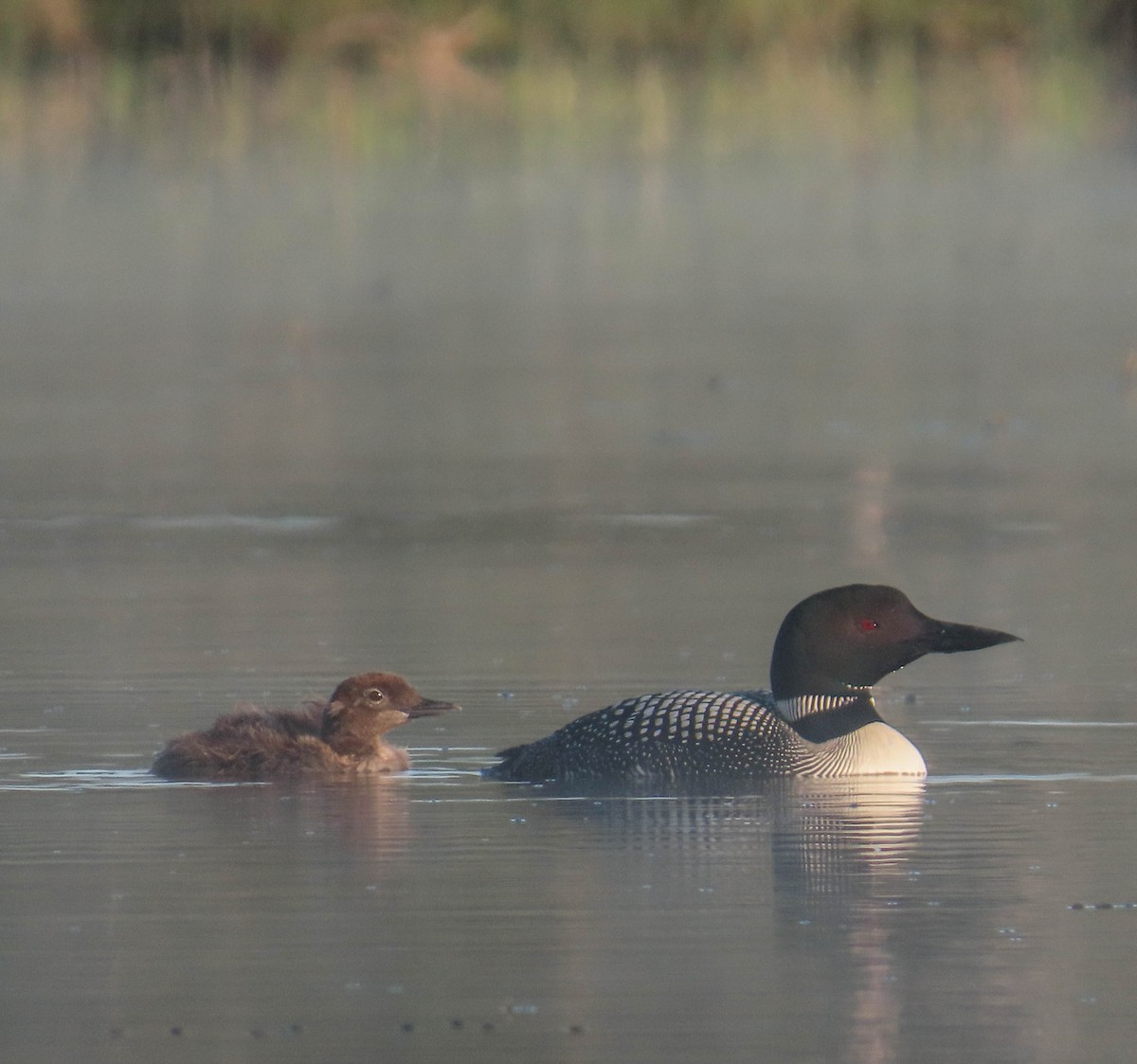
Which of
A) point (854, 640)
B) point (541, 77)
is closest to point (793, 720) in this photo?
point (854, 640)

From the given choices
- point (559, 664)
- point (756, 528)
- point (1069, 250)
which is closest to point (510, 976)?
point (559, 664)

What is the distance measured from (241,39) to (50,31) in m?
1.70

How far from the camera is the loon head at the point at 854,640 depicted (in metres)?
7.50

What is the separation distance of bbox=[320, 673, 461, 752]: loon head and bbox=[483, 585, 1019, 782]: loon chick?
37cm

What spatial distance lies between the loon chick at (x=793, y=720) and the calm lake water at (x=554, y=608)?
0.48ft

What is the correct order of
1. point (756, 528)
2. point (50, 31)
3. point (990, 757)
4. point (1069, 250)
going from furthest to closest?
point (50, 31) < point (1069, 250) < point (756, 528) < point (990, 757)

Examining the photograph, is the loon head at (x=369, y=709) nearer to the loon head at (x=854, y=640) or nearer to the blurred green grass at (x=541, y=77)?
the loon head at (x=854, y=640)

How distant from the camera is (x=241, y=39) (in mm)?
27797

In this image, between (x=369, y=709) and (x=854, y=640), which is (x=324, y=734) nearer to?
(x=369, y=709)

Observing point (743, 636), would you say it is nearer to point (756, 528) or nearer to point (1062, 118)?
point (756, 528)

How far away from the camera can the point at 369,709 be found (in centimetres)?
750

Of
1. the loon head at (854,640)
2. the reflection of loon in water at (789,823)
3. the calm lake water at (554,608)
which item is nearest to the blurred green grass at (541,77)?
the calm lake water at (554,608)

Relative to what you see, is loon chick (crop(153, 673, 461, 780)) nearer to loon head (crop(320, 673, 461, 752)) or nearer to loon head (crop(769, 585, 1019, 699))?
loon head (crop(320, 673, 461, 752))

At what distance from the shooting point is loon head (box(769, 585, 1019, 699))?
7496 mm
